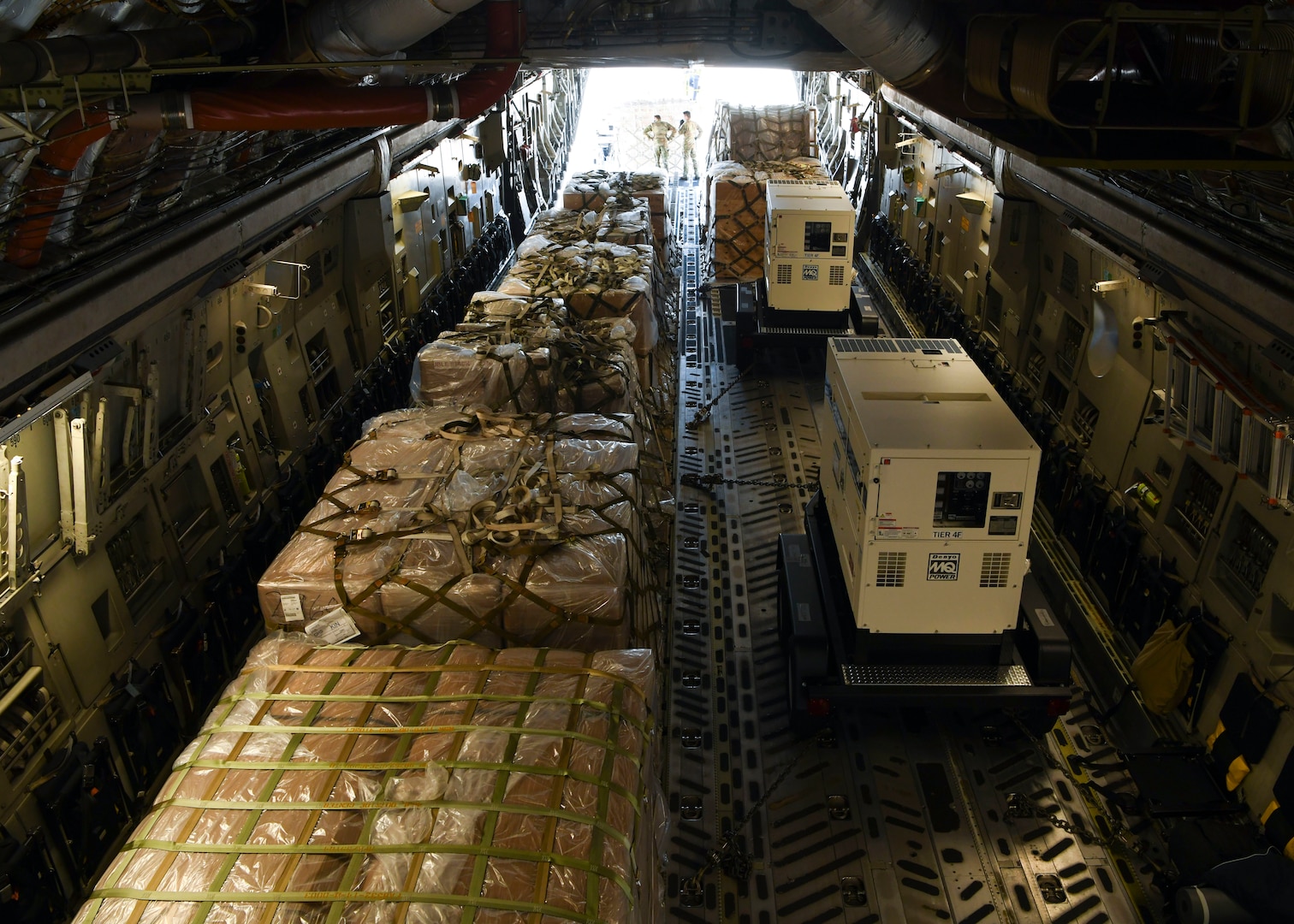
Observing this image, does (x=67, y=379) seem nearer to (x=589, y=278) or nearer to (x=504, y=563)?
(x=504, y=563)

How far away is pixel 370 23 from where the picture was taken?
171 inches

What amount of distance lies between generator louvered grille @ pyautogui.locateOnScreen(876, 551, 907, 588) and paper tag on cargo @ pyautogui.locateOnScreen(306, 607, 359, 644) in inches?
103

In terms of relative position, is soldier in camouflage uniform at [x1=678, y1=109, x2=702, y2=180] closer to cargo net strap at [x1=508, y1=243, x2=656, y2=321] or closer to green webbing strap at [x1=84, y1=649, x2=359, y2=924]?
cargo net strap at [x1=508, y1=243, x2=656, y2=321]

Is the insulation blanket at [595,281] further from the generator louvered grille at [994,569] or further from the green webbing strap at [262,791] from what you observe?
the green webbing strap at [262,791]

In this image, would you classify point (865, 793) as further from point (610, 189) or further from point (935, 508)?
point (610, 189)

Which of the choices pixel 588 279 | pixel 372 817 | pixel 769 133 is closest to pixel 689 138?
pixel 769 133

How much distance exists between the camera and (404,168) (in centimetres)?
963

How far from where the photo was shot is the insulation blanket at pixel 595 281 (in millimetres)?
8055

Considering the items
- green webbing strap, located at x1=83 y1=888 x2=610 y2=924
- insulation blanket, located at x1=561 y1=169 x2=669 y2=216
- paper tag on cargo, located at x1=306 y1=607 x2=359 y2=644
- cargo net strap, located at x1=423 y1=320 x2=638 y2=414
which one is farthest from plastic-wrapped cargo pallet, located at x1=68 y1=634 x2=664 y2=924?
insulation blanket, located at x1=561 y1=169 x2=669 y2=216

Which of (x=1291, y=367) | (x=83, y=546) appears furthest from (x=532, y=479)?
(x=1291, y=367)

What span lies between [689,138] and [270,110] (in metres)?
16.9

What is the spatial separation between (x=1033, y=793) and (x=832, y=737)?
1127 millimetres

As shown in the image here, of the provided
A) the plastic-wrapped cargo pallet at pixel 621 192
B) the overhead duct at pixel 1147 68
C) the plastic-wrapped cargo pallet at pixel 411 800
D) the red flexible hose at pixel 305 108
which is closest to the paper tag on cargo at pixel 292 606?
the plastic-wrapped cargo pallet at pixel 411 800

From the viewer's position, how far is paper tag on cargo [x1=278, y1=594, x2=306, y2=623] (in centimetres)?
426
